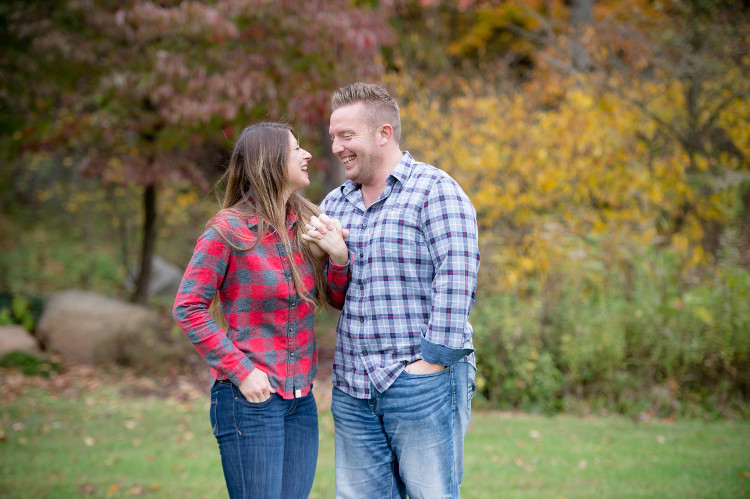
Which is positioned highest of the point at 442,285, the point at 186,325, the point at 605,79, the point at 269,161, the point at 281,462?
the point at 605,79

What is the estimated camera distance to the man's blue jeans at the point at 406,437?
2363mm

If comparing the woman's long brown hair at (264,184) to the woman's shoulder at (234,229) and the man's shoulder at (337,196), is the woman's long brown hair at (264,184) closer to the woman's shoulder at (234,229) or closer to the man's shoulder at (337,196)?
the woman's shoulder at (234,229)

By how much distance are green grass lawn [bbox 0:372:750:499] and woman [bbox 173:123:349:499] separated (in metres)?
2.17

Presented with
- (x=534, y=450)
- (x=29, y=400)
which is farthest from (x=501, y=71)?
(x=29, y=400)

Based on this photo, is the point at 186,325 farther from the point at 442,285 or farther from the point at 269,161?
the point at 442,285

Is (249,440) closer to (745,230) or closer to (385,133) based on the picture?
(385,133)

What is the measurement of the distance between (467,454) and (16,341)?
18.3 feet

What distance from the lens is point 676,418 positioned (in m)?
5.91

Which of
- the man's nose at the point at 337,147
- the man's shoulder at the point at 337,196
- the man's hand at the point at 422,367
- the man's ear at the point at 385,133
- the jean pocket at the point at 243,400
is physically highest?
the man's ear at the point at 385,133

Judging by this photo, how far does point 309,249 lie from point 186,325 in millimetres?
550

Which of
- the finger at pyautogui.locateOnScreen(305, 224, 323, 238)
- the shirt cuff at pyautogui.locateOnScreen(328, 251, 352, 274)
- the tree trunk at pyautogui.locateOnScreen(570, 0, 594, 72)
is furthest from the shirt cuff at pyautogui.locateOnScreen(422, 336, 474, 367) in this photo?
the tree trunk at pyautogui.locateOnScreen(570, 0, 594, 72)

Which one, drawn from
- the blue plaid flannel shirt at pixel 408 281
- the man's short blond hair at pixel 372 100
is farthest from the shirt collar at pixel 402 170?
the man's short blond hair at pixel 372 100

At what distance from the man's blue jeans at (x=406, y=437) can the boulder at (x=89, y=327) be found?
5.66 metres

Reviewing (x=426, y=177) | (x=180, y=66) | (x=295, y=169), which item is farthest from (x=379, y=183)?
(x=180, y=66)
